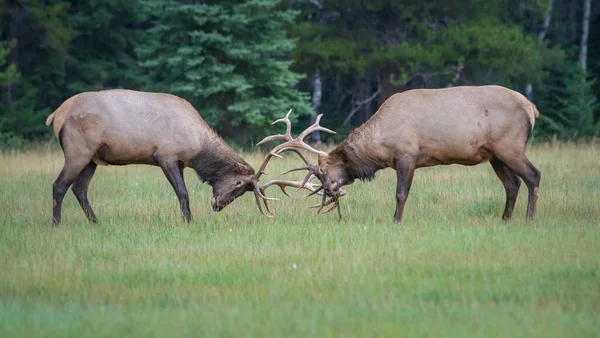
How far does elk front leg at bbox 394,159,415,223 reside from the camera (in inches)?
389

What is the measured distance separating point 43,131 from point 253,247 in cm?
1942

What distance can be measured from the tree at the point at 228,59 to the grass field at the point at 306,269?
26.5 feet

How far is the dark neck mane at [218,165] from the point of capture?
10.9m

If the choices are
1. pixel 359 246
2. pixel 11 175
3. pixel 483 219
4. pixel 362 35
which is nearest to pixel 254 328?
pixel 359 246

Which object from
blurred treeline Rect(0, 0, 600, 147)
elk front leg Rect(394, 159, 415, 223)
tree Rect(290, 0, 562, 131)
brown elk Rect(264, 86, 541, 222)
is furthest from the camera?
tree Rect(290, 0, 562, 131)

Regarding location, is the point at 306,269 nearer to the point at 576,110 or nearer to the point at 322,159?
the point at 322,159

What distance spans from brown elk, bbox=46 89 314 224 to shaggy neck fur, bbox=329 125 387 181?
733 mm

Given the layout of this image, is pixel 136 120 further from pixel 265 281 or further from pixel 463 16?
pixel 463 16

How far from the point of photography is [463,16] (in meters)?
23.8

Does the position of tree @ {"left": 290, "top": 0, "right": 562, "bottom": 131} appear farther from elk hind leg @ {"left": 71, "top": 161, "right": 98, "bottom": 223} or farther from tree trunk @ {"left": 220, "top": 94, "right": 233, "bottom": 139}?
elk hind leg @ {"left": 71, "top": 161, "right": 98, "bottom": 223}

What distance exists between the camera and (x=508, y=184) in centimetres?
1020

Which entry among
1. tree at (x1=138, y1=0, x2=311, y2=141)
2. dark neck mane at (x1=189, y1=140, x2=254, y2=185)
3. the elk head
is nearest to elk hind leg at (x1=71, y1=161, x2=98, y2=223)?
dark neck mane at (x1=189, y1=140, x2=254, y2=185)

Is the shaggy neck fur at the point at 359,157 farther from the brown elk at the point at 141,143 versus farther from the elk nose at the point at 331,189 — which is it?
the brown elk at the point at 141,143

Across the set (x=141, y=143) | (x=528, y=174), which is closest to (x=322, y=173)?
(x=141, y=143)
